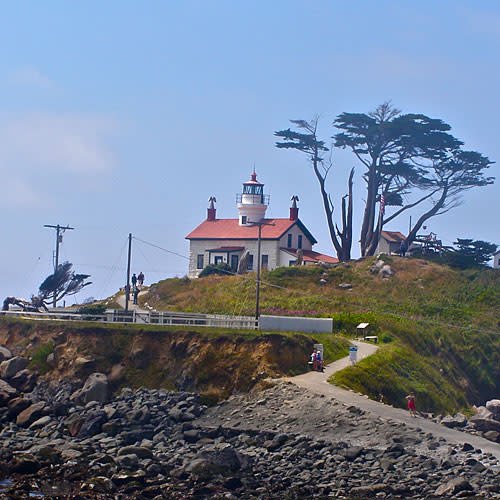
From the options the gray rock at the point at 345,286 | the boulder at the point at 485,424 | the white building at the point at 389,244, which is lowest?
the boulder at the point at 485,424

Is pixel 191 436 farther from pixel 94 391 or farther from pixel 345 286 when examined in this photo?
pixel 345 286

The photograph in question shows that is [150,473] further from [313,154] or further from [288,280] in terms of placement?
[313,154]

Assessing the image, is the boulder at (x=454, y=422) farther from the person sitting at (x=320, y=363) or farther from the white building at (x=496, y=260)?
the white building at (x=496, y=260)

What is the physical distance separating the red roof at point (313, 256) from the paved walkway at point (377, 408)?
30.0 metres

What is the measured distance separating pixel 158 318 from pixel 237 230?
97.5 feet

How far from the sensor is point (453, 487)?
27219 millimetres

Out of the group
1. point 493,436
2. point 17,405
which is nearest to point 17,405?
point 17,405

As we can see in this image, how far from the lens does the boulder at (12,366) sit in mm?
45094

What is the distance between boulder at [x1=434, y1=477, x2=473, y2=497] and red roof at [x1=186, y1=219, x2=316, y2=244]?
4630 centimetres

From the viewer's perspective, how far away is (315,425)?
1362 inches

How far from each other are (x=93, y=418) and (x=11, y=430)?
349cm

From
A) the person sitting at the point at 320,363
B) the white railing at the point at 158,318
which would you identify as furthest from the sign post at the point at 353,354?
the white railing at the point at 158,318

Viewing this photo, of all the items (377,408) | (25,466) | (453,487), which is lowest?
(25,466)

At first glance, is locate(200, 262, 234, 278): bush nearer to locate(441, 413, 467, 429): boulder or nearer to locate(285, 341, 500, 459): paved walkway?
locate(285, 341, 500, 459): paved walkway
